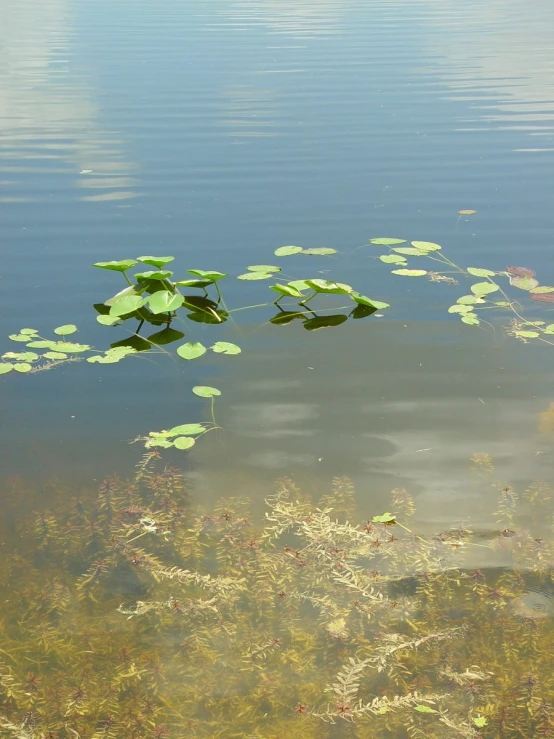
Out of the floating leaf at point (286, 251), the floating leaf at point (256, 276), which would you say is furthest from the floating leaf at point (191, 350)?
the floating leaf at point (286, 251)

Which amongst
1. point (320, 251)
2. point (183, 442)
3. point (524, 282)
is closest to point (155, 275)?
point (320, 251)

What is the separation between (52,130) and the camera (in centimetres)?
840

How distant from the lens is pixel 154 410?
10.9ft

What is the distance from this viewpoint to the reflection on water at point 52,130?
6589 mm

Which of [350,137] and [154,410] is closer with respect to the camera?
[154,410]

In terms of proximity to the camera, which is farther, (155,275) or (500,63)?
(500,63)

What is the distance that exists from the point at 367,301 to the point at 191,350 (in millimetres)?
926

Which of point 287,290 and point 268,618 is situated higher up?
point 287,290

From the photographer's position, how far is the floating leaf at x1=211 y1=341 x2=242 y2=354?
374 cm

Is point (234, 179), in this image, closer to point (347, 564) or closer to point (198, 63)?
point (347, 564)

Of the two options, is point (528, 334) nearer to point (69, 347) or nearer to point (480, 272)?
Result: point (480, 272)

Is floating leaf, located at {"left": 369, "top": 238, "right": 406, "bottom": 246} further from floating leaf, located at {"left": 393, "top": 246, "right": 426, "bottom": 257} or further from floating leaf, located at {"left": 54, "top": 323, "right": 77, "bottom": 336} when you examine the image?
floating leaf, located at {"left": 54, "top": 323, "right": 77, "bottom": 336}

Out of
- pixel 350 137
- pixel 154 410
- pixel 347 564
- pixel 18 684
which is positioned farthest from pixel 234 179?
pixel 18 684

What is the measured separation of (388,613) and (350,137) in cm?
623
